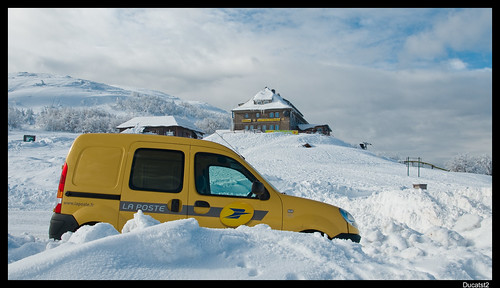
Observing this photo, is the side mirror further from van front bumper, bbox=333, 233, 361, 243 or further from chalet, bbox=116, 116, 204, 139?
chalet, bbox=116, 116, 204, 139

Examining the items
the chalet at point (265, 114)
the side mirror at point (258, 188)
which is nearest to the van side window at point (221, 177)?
the side mirror at point (258, 188)

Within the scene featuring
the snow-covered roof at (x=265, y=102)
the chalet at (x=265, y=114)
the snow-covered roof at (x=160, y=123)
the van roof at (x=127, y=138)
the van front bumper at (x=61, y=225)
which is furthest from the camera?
the snow-covered roof at (x=265, y=102)

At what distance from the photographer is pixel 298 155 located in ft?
128

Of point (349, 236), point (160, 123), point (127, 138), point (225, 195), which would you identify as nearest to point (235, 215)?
point (225, 195)

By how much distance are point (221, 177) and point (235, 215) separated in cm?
68

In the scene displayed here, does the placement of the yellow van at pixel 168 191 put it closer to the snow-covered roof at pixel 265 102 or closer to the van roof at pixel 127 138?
the van roof at pixel 127 138

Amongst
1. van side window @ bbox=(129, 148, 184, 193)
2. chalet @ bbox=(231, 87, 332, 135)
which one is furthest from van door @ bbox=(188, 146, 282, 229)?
chalet @ bbox=(231, 87, 332, 135)

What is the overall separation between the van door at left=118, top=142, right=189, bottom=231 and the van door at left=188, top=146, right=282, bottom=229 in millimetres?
168

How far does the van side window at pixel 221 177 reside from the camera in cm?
553

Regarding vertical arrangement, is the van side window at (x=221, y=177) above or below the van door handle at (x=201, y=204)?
above

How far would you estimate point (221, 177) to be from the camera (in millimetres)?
5762
